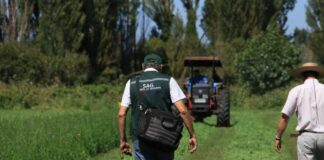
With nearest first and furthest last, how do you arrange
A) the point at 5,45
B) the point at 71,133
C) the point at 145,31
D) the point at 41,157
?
the point at 41,157
the point at 71,133
the point at 5,45
the point at 145,31

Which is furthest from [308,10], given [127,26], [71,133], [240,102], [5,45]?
[71,133]

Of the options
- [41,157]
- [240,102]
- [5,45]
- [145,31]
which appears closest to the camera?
[41,157]

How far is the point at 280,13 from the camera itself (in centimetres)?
6009

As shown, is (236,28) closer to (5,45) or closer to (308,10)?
(308,10)

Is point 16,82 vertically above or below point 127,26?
below

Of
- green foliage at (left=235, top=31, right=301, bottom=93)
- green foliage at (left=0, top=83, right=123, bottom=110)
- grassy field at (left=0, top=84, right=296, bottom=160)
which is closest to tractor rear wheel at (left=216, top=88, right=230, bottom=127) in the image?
grassy field at (left=0, top=84, right=296, bottom=160)

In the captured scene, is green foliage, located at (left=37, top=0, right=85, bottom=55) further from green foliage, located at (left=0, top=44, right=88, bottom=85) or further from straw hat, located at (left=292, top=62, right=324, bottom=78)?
straw hat, located at (left=292, top=62, right=324, bottom=78)

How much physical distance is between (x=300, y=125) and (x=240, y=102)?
120ft

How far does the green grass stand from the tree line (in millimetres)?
28792

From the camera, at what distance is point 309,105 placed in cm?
846

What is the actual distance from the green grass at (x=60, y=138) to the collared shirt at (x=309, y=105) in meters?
4.21

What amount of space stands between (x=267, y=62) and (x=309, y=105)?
133 ft

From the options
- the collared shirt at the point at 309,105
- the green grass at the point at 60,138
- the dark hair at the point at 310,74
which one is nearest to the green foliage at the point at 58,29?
the green grass at the point at 60,138

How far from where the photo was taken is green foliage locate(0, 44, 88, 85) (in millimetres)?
47781
